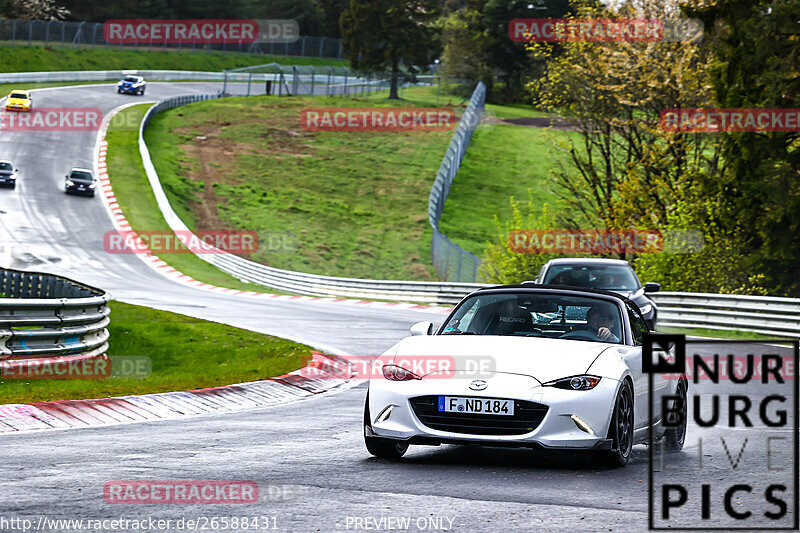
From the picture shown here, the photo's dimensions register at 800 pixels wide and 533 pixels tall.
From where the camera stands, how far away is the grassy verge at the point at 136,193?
4112 cm

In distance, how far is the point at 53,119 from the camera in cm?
6731

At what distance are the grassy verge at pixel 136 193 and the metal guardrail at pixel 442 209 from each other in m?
6.56

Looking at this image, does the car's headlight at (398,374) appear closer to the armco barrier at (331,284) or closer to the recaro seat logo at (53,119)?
the armco barrier at (331,284)

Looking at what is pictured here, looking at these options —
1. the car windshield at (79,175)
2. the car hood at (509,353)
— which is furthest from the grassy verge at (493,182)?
the car hood at (509,353)

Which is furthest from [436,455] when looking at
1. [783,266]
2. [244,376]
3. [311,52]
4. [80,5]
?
[311,52]

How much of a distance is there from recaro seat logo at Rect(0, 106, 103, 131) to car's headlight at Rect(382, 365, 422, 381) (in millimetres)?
59378

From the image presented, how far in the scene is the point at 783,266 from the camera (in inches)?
1157

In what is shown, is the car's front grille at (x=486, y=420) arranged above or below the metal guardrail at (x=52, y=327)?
above

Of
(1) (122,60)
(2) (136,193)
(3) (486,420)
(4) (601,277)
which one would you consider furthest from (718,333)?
(1) (122,60)

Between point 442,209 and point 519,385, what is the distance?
50202 mm

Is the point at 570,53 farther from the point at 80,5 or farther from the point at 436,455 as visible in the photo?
the point at 80,5

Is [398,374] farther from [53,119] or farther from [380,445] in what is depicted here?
[53,119]

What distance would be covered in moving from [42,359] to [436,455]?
7.48 meters

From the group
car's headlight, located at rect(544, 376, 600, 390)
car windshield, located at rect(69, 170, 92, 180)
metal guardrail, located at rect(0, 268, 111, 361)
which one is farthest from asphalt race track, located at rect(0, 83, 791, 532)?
Answer: car windshield, located at rect(69, 170, 92, 180)
